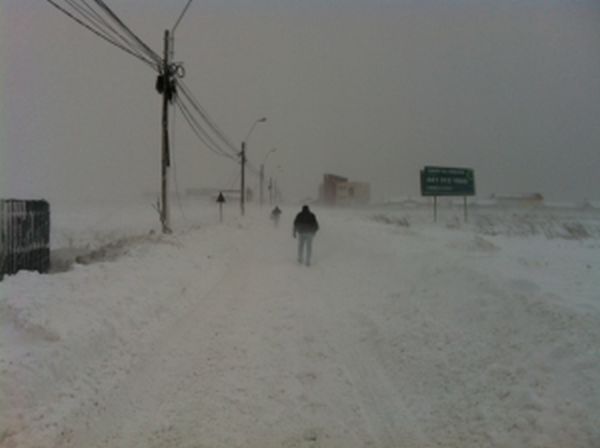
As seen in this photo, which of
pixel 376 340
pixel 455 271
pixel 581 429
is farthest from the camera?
pixel 455 271

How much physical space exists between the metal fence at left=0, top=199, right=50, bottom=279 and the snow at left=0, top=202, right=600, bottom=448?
126 inches

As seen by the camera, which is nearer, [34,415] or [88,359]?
[34,415]

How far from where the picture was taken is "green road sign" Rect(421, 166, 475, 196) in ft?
147

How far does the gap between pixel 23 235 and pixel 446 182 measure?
40420mm

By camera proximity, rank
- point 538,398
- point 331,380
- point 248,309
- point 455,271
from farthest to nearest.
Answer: point 455,271 < point 248,309 < point 331,380 < point 538,398

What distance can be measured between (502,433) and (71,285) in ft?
23.0

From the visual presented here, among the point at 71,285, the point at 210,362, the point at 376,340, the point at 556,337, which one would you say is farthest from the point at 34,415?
the point at 556,337

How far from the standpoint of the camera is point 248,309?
8586mm

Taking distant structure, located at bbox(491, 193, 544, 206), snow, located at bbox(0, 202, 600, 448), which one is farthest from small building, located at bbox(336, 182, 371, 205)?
snow, located at bbox(0, 202, 600, 448)

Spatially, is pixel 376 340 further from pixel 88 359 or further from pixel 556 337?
pixel 88 359

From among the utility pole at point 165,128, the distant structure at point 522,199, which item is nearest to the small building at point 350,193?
the distant structure at point 522,199

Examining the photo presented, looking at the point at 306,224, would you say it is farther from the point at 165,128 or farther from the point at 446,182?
the point at 446,182

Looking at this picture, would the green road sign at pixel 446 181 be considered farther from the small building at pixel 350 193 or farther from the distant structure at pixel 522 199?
the small building at pixel 350 193

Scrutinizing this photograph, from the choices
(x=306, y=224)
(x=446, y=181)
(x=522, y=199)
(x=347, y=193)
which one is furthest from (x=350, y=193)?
(x=306, y=224)
